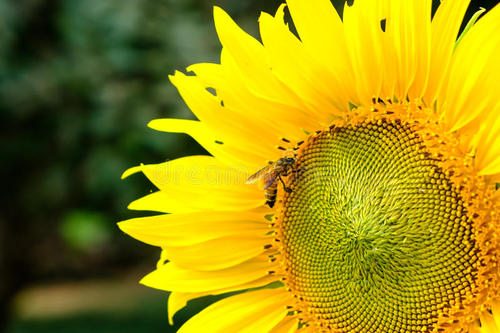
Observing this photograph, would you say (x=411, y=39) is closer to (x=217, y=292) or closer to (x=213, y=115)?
(x=213, y=115)

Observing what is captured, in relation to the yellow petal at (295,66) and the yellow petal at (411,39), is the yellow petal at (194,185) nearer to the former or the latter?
the yellow petal at (295,66)

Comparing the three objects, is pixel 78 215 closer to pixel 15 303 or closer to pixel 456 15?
pixel 15 303

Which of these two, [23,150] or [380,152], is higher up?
[23,150]

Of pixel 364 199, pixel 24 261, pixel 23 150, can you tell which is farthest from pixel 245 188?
pixel 24 261

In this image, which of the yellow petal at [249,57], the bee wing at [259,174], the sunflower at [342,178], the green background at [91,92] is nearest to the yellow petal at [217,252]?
the sunflower at [342,178]

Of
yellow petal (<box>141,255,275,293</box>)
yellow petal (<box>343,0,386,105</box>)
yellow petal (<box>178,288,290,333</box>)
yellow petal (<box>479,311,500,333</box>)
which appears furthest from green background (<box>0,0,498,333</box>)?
yellow petal (<box>479,311,500,333</box>)

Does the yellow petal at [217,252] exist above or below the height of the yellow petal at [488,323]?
above

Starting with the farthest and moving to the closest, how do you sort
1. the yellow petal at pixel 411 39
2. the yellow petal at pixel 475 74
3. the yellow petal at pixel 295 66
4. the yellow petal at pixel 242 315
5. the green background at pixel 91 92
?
the green background at pixel 91 92, the yellow petal at pixel 242 315, the yellow petal at pixel 295 66, the yellow petal at pixel 411 39, the yellow petal at pixel 475 74
